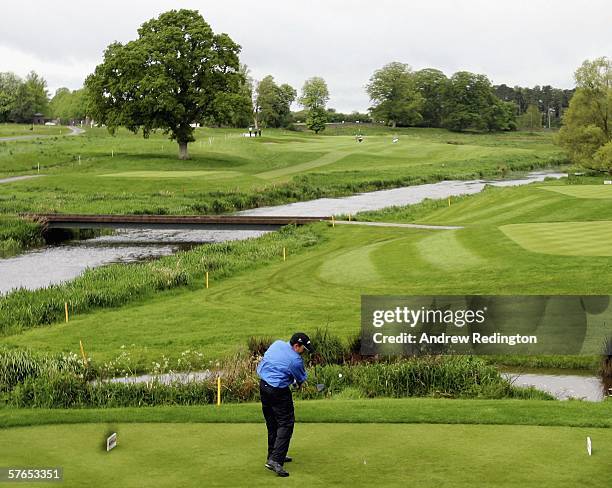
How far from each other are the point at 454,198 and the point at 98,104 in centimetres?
4173

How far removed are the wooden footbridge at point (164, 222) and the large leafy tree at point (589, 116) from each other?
41855mm

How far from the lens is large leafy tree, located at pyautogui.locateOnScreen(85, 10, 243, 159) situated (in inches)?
3494

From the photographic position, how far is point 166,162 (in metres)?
99.5

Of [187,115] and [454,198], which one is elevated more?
[187,115]

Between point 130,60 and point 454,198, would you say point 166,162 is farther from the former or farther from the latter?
point 454,198

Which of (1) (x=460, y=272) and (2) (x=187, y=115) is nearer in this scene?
(1) (x=460, y=272)

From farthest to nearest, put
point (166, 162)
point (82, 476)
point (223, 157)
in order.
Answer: point (223, 157) → point (166, 162) → point (82, 476)

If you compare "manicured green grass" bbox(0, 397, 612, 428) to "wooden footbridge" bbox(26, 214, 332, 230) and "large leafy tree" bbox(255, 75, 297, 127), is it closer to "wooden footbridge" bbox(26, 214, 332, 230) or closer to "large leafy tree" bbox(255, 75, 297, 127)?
"wooden footbridge" bbox(26, 214, 332, 230)

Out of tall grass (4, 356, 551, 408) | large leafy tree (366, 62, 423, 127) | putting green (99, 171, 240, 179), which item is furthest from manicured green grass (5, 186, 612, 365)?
large leafy tree (366, 62, 423, 127)

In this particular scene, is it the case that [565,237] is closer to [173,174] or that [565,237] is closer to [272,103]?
[173,174]

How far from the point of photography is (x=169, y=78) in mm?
89000

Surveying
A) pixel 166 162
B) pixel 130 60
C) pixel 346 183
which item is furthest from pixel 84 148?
pixel 346 183

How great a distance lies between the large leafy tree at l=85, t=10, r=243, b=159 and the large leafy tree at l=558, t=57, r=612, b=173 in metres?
36.9

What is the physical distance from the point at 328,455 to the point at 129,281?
86.6ft
